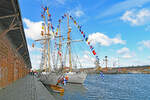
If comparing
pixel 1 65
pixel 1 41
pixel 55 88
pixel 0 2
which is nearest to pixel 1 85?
pixel 1 65

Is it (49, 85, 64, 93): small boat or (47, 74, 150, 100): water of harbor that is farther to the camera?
(49, 85, 64, 93): small boat

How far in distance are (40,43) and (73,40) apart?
15.8 metres

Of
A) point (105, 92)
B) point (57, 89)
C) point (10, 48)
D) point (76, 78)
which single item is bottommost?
point (105, 92)

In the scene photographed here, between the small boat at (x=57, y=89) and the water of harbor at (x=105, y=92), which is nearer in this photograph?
the water of harbor at (x=105, y=92)

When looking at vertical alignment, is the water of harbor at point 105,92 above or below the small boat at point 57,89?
below

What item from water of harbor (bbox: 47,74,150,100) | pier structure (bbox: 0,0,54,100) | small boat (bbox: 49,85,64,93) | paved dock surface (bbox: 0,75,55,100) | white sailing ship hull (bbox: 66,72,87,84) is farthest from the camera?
white sailing ship hull (bbox: 66,72,87,84)

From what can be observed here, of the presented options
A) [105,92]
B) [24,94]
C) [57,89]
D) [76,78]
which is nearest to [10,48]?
[24,94]

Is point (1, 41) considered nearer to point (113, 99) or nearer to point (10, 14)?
point (10, 14)

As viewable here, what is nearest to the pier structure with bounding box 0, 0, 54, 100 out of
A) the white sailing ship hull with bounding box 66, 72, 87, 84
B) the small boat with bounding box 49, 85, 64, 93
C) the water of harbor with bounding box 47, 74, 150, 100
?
the water of harbor with bounding box 47, 74, 150, 100

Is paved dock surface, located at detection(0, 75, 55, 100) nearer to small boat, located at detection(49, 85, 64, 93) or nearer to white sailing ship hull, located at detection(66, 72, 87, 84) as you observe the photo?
small boat, located at detection(49, 85, 64, 93)

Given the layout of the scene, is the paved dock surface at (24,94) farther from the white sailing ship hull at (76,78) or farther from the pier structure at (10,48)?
the white sailing ship hull at (76,78)

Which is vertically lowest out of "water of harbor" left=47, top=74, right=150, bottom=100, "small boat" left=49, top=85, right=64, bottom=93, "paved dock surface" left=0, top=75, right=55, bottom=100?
"water of harbor" left=47, top=74, right=150, bottom=100

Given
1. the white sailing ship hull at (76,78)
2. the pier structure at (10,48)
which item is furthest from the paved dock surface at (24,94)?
the white sailing ship hull at (76,78)

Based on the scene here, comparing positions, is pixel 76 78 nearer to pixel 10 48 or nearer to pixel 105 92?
pixel 105 92
